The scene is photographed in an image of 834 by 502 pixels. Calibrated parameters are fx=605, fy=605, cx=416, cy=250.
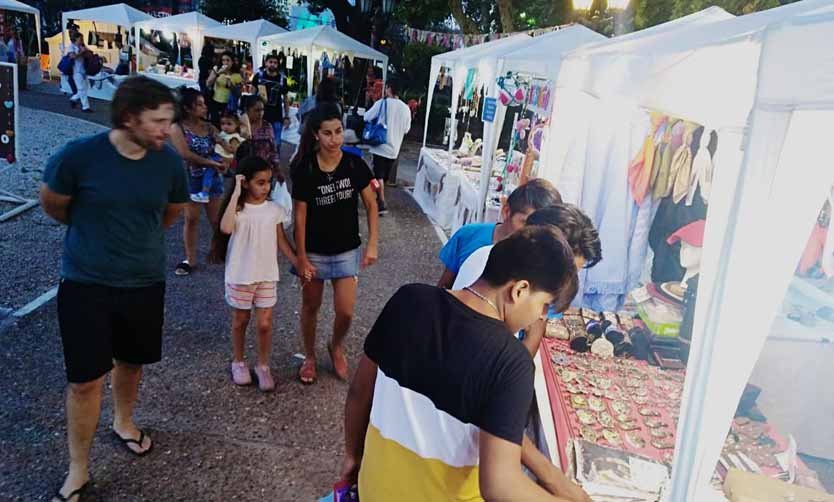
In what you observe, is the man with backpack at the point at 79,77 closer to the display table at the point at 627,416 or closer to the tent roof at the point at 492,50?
the tent roof at the point at 492,50

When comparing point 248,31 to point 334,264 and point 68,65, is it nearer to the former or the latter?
point 68,65

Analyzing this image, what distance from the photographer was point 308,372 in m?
3.82

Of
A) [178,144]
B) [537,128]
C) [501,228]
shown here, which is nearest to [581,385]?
[501,228]

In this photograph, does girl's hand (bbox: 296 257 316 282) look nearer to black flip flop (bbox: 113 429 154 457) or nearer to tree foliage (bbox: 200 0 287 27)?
black flip flop (bbox: 113 429 154 457)

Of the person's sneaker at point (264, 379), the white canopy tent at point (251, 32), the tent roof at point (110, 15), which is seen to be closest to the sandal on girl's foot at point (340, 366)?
the person's sneaker at point (264, 379)

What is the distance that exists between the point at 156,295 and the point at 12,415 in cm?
126

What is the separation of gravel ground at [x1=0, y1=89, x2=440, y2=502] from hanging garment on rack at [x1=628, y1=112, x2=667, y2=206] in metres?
2.22

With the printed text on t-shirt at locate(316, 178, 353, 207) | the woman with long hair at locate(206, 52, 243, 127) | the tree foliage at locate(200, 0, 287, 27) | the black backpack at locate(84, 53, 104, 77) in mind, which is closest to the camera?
the printed text on t-shirt at locate(316, 178, 353, 207)

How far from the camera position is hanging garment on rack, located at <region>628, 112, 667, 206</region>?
4.01 m

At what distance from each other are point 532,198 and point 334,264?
1.41 metres

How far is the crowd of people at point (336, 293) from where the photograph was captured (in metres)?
1.30

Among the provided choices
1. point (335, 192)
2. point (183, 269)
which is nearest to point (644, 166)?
point (335, 192)

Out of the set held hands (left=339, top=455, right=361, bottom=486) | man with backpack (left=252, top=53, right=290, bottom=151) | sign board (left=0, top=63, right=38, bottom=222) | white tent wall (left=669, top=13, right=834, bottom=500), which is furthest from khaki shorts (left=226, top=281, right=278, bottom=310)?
man with backpack (left=252, top=53, right=290, bottom=151)

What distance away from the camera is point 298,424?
3.42 metres
